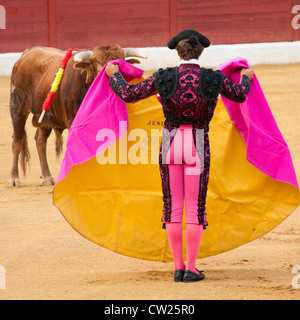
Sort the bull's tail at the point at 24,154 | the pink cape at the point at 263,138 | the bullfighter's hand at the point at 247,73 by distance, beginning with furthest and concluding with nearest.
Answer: the bull's tail at the point at 24,154
the pink cape at the point at 263,138
the bullfighter's hand at the point at 247,73

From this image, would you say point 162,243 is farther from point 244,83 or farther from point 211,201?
point 244,83

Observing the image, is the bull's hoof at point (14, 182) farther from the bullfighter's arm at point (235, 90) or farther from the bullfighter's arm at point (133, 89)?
the bullfighter's arm at point (235, 90)

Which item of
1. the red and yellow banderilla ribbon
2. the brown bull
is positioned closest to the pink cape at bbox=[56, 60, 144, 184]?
the brown bull

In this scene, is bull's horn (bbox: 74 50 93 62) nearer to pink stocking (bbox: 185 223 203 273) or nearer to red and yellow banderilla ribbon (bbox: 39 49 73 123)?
red and yellow banderilla ribbon (bbox: 39 49 73 123)

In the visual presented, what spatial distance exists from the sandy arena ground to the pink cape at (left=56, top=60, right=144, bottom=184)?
64cm

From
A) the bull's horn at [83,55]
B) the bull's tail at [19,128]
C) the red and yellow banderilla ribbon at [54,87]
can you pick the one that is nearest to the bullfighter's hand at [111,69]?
the bull's horn at [83,55]

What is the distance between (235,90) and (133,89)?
478 mm

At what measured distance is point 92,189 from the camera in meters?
4.18

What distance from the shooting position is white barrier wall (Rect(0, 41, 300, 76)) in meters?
12.7

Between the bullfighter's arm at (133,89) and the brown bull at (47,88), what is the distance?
90.2 inches

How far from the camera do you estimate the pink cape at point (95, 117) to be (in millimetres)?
3988

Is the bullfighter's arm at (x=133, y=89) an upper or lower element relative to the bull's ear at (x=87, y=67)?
lower

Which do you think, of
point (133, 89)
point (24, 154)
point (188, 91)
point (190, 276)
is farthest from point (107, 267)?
point (24, 154)

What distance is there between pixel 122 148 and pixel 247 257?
0.94 m
